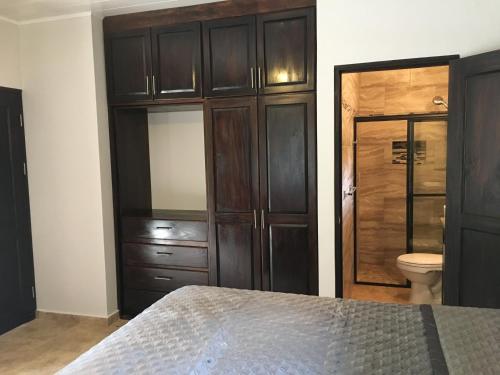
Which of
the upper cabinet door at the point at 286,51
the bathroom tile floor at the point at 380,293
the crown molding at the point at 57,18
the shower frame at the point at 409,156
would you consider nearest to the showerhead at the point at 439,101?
the shower frame at the point at 409,156

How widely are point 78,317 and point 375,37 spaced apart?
3181 mm

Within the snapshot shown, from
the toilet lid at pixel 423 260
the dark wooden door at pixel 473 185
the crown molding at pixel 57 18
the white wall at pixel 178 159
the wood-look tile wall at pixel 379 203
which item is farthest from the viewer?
the wood-look tile wall at pixel 379 203

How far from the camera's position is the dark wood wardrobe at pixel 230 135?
2.86 meters

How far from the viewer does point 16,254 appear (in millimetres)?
3324

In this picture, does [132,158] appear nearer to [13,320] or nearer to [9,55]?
[9,55]

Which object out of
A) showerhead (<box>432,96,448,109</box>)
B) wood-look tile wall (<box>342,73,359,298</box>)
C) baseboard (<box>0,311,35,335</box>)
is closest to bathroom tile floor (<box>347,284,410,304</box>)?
wood-look tile wall (<box>342,73,359,298</box>)

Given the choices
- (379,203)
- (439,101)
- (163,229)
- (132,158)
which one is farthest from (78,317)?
(439,101)

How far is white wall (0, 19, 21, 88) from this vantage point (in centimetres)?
320

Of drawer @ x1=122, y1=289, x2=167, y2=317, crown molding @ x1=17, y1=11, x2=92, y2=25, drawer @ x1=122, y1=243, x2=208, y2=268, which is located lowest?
drawer @ x1=122, y1=289, x2=167, y2=317

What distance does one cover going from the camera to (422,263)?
347 centimetres

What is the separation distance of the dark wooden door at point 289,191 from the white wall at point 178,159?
827 mm

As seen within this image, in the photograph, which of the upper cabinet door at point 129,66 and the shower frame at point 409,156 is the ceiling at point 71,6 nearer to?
the upper cabinet door at point 129,66

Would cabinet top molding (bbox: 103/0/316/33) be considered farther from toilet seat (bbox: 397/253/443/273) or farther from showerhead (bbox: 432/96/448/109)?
toilet seat (bbox: 397/253/443/273)

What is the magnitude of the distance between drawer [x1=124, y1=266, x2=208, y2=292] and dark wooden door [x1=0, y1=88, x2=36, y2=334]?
0.86 metres
